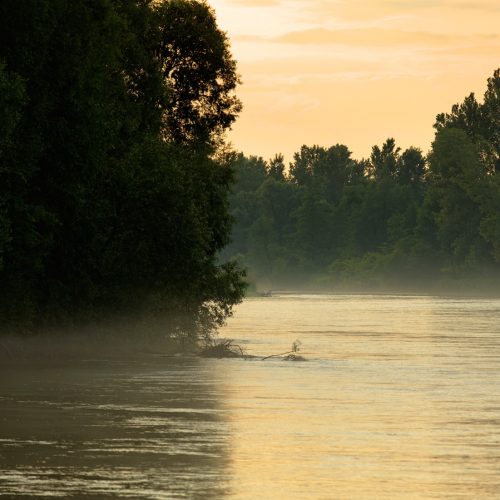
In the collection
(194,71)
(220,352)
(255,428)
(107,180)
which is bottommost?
(220,352)

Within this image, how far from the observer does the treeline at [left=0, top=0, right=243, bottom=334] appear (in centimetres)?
4119

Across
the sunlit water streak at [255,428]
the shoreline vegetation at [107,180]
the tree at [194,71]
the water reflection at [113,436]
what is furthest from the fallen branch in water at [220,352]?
the tree at [194,71]

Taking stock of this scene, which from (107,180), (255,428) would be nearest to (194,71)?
(107,180)

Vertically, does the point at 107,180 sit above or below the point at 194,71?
below

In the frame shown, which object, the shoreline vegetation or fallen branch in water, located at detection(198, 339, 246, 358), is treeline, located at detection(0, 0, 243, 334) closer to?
the shoreline vegetation

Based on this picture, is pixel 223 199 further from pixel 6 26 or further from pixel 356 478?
pixel 356 478

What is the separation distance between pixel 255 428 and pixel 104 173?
22274 mm

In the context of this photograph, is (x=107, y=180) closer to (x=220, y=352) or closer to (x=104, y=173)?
(x=104, y=173)

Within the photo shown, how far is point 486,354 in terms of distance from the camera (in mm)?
49656

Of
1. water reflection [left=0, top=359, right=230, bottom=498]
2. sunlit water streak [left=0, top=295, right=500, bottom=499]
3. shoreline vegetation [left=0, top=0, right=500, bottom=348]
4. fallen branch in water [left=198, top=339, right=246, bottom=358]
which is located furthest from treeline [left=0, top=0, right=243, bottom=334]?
water reflection [left=0, top=359, right=230, bottom=498]

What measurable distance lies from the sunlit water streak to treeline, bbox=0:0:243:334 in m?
3.31

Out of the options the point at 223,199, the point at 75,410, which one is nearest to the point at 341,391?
the point at 75,410

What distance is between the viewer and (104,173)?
151ft

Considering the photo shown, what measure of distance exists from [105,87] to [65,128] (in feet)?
18.9
